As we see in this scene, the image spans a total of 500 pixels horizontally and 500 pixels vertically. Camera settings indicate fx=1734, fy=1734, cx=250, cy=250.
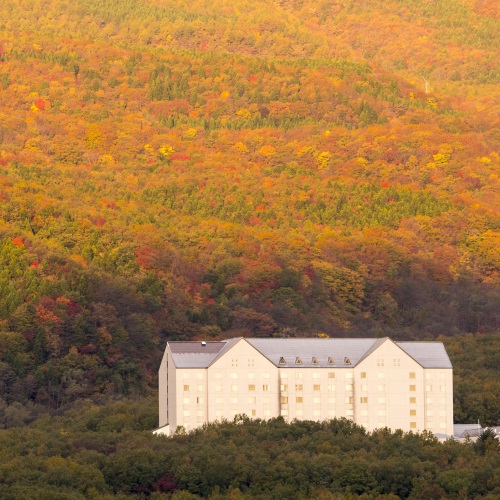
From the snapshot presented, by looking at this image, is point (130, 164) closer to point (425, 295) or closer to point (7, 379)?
point (425, 295)

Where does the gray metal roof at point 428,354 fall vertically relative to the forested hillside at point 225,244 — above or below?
below

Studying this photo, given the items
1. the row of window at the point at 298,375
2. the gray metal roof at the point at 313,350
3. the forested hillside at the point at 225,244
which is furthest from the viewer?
the forested hillside at the point at 225,244

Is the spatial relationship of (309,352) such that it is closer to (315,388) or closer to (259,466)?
(315,388)

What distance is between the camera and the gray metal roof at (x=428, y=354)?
3654 inches

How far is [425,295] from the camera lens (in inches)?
5989

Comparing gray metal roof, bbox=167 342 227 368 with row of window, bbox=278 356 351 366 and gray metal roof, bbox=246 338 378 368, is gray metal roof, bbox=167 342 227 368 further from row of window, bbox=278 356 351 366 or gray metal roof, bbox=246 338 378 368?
row of window, bbox=278 356 351 366

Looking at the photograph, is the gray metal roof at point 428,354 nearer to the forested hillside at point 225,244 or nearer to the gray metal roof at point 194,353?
the forested hillside at point 225,244

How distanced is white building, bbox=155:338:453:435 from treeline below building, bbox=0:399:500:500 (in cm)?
132

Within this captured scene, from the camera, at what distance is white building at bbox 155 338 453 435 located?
9181 centimetres

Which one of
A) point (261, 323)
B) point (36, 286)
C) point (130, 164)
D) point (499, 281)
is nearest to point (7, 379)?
point (36, 286)

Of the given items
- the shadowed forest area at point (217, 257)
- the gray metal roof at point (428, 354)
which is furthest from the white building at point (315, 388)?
the shadowed forest area at point (217, 257)

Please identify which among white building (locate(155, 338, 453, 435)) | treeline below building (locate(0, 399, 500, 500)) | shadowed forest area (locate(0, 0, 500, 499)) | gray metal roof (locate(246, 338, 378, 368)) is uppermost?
shadowed forest area (locate(0, 0, 500, 499))

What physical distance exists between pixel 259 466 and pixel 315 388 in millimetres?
9179

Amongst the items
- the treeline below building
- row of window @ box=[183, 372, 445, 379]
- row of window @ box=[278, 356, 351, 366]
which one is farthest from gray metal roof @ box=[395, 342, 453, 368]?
the treeline below building
